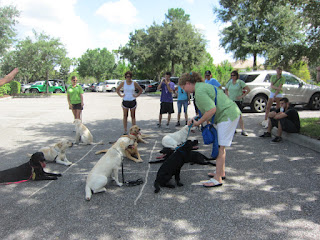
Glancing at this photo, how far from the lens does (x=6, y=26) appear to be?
24578mm

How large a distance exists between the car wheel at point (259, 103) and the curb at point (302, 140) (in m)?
4.45

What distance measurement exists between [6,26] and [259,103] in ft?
85.4

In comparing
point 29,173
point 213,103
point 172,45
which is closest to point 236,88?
point 213,103

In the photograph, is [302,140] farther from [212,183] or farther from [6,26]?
[6,26]

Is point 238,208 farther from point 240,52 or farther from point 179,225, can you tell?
point 240,52

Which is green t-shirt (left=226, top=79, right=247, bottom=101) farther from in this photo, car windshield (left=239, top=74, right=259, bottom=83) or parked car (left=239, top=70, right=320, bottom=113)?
car windshield (left=239, top=74, right=259, bottom=83)

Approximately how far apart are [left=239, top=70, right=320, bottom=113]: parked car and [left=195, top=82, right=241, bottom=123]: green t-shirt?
25.9ft

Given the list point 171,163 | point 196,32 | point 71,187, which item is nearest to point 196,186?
point 171,163

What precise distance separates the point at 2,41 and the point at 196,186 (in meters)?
28.0

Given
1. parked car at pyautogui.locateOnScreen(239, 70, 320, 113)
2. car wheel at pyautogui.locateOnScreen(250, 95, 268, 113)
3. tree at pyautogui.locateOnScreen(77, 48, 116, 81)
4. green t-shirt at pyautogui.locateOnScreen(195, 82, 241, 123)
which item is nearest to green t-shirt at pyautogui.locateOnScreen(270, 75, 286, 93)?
parked car at pyautogui.locateOnScreen(239, 70, 320, 113)

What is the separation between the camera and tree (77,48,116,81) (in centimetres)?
6738

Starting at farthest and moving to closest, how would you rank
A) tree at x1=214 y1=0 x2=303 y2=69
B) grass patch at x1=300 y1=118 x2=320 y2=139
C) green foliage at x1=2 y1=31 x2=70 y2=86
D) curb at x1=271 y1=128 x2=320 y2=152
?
green foliage at x1=2 y1=31 x2=70 y2=86 < tree at x1=214 y1=0 x2=303 y2=69 < grass patch at x1=300 y1=118 x2=320 y2=139 < curb at x1=271 y1=128 x2=320 y2=152

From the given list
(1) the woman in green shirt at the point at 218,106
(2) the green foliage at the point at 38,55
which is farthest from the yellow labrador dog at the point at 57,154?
(2) the green foliage at the point at 38,55

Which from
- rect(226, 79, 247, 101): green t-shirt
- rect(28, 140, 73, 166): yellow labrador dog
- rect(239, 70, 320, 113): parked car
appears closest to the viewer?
rect(28, 140, 73, 166): yellow labrador dog
